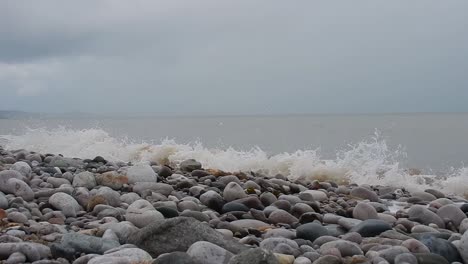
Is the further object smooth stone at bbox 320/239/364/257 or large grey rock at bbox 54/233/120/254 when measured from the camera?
smooth stone at bbox 320/239/364/257

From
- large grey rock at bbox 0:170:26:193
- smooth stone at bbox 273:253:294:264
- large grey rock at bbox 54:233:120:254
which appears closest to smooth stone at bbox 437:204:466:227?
smooth stone at bbox 273:253:294:264

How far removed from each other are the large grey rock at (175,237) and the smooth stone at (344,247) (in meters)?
0.61

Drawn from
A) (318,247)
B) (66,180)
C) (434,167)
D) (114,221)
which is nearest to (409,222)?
(318,247)

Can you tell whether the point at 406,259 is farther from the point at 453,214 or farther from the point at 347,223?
the point at 453,214

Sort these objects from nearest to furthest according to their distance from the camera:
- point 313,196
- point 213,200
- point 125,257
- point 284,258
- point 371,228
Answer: point 125,257 < point 284,258 < point 371,228 < point 213,200 < point 313,196

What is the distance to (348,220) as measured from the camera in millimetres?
5117

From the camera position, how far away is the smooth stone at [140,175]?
645 cm

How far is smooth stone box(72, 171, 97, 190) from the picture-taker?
6037 mm

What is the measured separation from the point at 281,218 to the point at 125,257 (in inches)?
81.9

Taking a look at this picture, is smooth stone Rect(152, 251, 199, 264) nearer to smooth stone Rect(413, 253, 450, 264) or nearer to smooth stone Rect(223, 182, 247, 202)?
smooth stone Rect(413, 253, 450, 264)

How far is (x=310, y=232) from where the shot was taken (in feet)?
14.7

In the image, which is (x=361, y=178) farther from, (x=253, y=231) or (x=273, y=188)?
(x=253, y=231)

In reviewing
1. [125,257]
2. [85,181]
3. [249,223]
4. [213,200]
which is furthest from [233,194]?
[125,257]

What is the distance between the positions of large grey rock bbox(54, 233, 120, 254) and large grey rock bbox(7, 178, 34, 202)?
1777mm
